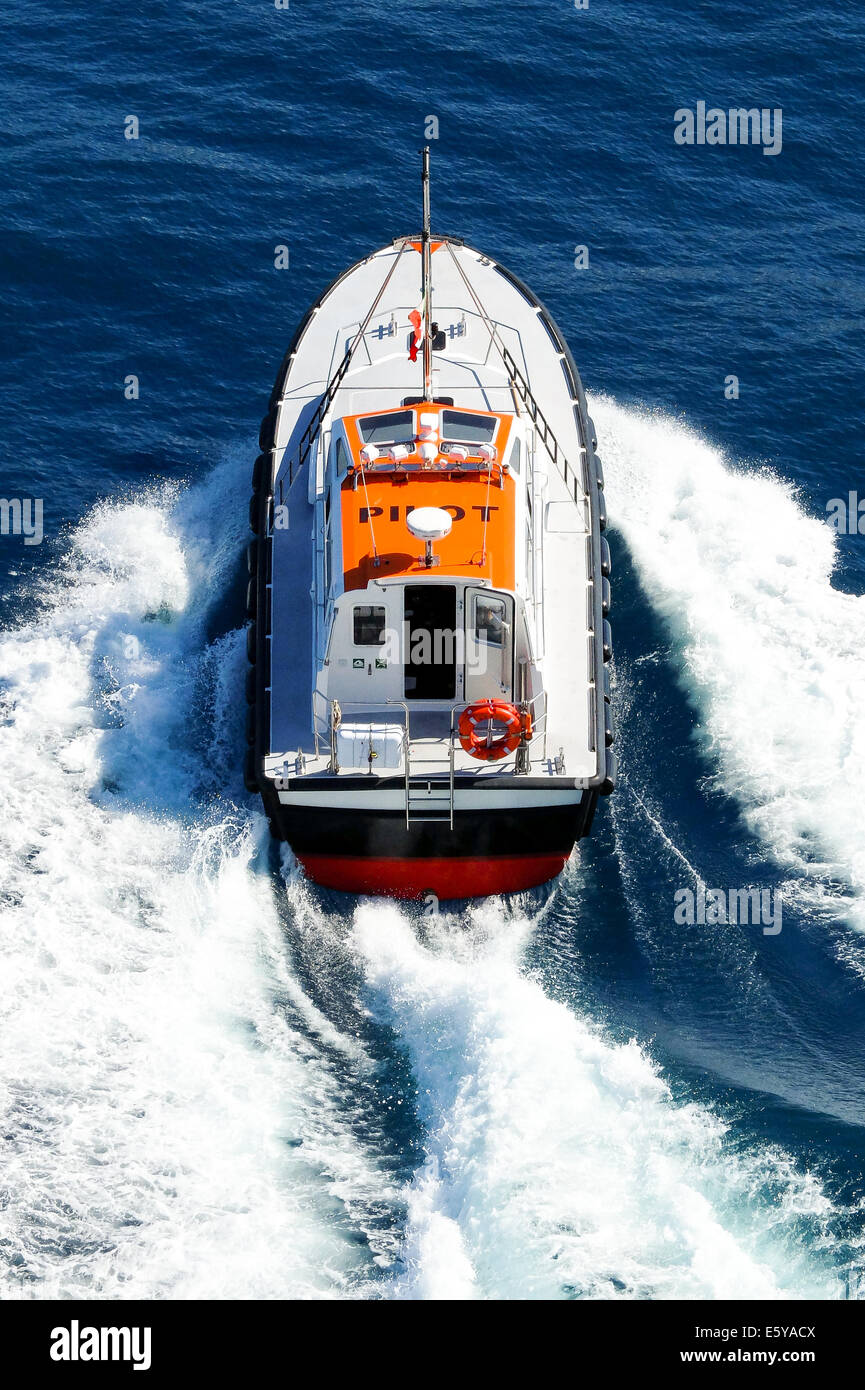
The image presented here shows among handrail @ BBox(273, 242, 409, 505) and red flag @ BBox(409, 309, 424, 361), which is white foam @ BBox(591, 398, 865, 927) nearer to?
red flag @ BBox(409, 309, 424, 361)

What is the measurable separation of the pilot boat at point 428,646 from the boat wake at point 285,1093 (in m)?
1.26

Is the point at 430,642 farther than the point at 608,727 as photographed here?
No

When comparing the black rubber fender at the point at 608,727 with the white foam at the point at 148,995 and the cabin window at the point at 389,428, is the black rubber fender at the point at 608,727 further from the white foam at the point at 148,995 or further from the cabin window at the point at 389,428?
the white foam at the point at 148,995

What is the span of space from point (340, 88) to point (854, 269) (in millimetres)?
14831

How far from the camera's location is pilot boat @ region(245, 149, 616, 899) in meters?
22.5

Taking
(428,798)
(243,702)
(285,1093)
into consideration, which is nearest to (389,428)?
(243,702)

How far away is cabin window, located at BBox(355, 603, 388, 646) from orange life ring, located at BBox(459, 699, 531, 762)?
1833 mm

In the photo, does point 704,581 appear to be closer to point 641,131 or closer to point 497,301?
point 497,301

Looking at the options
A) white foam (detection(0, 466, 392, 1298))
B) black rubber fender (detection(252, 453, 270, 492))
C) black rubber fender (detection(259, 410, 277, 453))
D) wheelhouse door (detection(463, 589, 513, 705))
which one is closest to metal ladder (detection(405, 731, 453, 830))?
wheelhouse door (detection(463, 589, 513, 705))

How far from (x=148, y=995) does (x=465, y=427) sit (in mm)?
10503

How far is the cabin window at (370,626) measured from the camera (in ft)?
76.0

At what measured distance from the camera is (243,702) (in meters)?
27.0

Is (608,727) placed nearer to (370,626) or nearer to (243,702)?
(370,626)

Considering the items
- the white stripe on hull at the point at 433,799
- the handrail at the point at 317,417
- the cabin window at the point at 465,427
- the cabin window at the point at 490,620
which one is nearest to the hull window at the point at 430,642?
the cabin window at the point at 490,620
